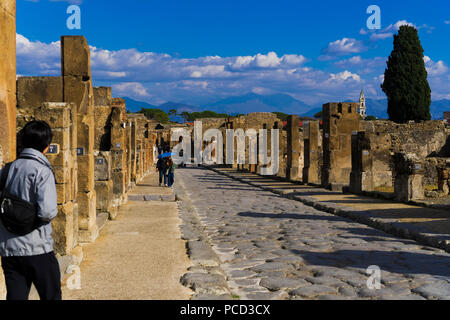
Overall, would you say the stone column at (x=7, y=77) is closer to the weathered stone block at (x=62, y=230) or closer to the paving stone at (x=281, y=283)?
the weathered stone block at (x=62, y=230)

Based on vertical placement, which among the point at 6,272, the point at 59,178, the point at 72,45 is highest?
the point at 72,45

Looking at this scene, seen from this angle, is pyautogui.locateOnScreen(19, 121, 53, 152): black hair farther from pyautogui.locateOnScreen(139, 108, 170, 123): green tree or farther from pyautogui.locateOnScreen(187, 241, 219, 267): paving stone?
pyautogui.locateOnScreen(139, 108, 170, 123): green tree

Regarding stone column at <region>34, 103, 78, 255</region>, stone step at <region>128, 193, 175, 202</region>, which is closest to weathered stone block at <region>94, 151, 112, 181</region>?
stone column at <region>34, 103, 78, 255</region>

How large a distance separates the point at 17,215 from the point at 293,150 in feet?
67.7

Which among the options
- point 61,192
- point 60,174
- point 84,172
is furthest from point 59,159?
point 84,172

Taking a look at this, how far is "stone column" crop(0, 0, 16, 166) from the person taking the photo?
4590 mm

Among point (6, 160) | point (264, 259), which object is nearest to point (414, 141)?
point (264, 259)

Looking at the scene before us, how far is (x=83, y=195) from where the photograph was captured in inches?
296

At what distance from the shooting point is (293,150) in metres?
23.3

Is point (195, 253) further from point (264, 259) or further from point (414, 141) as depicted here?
point (414, 141)

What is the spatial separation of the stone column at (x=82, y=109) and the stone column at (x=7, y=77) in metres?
2.54

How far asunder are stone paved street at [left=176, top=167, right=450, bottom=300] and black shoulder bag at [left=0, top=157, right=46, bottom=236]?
207 centimetres

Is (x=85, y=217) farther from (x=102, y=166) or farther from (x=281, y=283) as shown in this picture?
(x=281, y=283)
